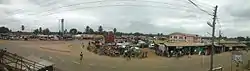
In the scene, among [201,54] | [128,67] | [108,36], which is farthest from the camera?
[108,36]

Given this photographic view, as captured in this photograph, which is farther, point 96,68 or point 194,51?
point 194,51

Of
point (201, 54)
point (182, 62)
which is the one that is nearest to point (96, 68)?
point (182, 62)

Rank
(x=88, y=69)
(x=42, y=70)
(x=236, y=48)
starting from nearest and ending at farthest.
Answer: (x=42, y=70) → (x=88, y=69) → (x=236, y=48)

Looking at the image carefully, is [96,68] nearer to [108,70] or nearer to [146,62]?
[108,70]

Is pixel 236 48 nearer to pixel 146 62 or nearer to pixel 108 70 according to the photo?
pixel 146 62

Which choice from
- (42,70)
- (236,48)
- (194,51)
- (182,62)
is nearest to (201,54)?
(194,51)

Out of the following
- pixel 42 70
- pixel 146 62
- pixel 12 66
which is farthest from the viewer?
pixel 146 62

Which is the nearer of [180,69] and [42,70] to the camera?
[42,70]

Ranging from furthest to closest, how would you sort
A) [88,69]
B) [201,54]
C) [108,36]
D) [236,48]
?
[236,48], [108,36], [201,54], [88,69]

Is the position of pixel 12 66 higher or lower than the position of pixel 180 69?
higher
